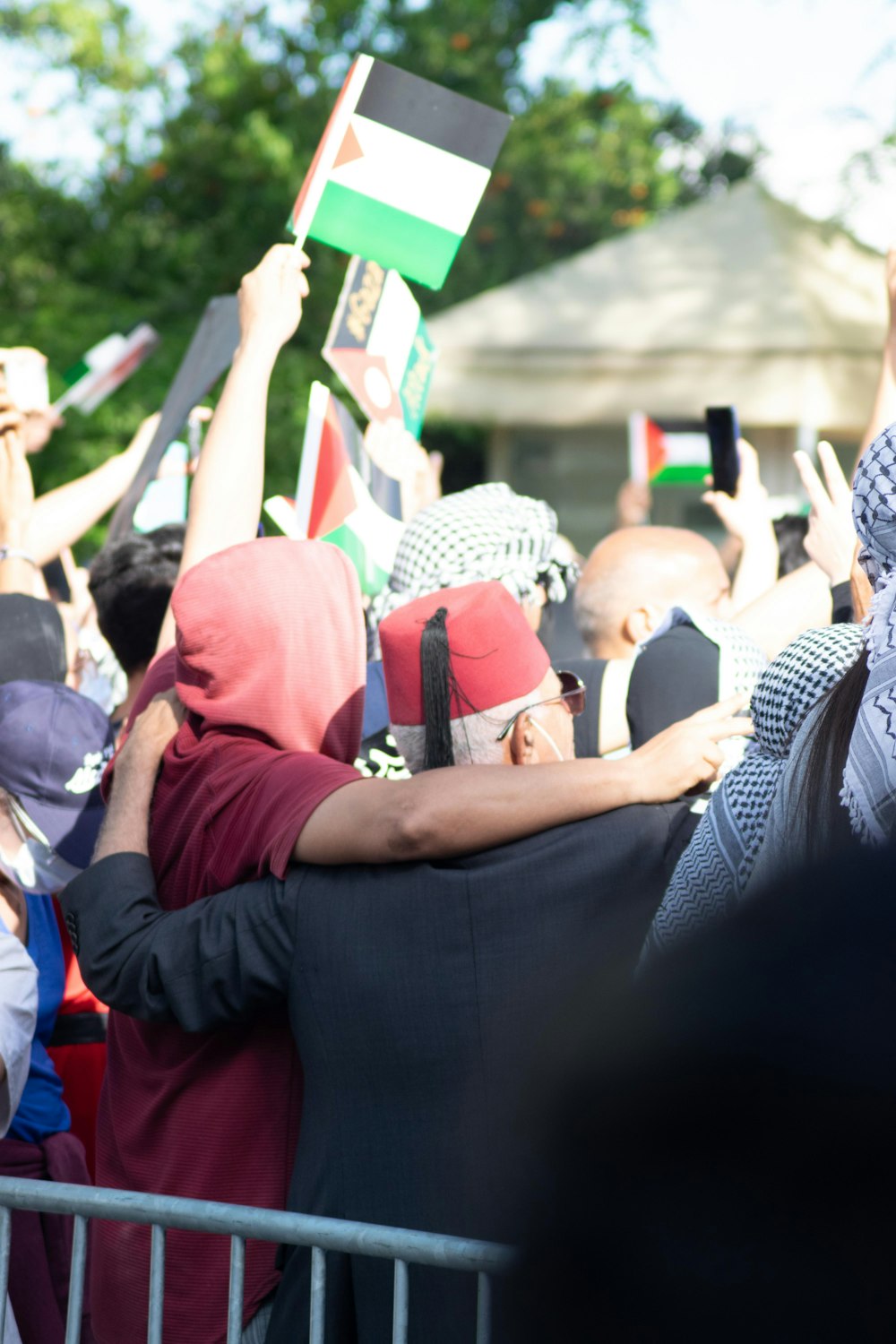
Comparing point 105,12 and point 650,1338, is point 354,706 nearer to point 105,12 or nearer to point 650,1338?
point 650,1338

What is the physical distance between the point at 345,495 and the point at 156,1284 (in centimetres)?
191

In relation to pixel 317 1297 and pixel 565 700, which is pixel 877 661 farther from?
pixel 317 1297

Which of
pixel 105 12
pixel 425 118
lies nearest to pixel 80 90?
pixel 105 12

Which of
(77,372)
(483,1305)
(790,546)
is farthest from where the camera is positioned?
(77,372)

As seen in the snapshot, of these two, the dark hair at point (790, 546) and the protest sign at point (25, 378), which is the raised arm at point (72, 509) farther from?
the dark hair at point (790, 546)

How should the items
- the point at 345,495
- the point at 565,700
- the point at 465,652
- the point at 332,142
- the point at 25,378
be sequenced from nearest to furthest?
the point at 465,652 → the point at 565,700 → the point at 332,142 → the point at 345,495 → the point at 25,378

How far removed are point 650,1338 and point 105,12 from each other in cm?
1380

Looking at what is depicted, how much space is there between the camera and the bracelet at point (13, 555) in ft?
10.3

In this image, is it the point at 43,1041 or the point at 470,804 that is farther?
the point at 43,1041

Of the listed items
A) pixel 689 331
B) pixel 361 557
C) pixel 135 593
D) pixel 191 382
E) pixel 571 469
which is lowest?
pixel 571 469

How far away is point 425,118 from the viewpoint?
2.90 metres

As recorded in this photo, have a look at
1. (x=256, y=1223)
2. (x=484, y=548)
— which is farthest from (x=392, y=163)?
(x=256, y=1223)

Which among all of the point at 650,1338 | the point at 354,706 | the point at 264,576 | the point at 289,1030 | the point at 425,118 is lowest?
the point at 289,1030

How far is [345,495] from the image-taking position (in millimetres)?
3135
